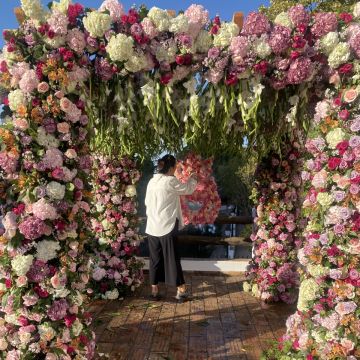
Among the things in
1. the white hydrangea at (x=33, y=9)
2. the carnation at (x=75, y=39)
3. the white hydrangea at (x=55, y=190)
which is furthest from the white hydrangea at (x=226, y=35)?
the white hydrangea at (x=55, y=190)

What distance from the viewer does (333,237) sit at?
132 inches

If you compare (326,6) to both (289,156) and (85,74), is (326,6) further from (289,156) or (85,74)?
(85,74)

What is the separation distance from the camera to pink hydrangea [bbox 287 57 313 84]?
3271mm

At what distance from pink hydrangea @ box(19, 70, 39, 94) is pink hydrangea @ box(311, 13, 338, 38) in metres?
2.17

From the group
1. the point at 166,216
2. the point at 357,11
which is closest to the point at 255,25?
the point at 357,11

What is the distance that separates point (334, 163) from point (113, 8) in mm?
2085

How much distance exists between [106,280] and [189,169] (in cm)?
216

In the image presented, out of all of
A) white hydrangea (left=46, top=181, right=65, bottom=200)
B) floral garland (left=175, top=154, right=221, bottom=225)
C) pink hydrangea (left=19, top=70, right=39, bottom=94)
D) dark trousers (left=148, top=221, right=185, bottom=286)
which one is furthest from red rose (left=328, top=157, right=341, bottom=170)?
floral garland (left=175, top=154, right=221, bottom=225)

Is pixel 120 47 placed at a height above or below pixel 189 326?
above

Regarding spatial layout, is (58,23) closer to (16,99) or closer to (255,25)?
(16,99)

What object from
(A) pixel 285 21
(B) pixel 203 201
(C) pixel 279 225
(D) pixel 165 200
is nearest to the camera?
(A) pixel 285 21

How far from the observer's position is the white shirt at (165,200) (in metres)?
5.62

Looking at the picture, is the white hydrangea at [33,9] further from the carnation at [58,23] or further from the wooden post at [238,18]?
the wooden post at [238,18]

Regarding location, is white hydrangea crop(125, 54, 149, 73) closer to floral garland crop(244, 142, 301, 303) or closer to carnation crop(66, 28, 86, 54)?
carnation crop(66, 28, 86, 54)
